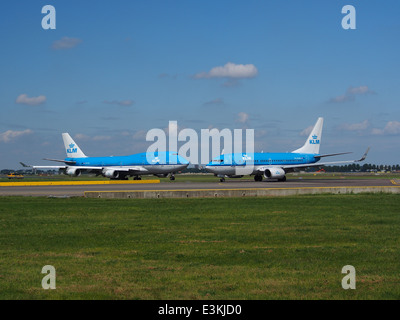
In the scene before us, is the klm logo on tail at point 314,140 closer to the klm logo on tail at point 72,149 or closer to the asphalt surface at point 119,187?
the asphalt surface at point 119,187

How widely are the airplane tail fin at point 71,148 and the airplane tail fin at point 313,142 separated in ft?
130

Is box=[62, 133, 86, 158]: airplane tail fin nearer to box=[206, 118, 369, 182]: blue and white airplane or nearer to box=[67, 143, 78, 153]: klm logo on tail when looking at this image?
box=[67, 143, 78, 153]: klm logo on tail

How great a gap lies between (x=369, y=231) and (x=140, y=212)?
35.2 ft

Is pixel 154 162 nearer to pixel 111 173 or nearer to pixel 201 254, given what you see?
pixel 111 173

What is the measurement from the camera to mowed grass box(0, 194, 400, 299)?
8859 millimetres

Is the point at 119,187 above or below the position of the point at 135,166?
below

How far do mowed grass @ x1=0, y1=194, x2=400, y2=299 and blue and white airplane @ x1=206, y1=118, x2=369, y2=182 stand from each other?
1614 inches

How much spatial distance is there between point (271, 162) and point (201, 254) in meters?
55.7

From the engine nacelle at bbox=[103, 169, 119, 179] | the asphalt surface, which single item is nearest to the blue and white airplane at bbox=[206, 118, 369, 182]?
the asphalt surface

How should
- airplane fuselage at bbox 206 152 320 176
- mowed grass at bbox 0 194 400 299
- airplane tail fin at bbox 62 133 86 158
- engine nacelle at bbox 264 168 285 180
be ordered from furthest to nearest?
airplane tail fin at bbox 62 133 86 158
airplane fuselage at bbox 206 152 320 176
engine nacelle at bbox 264 168 285 180
mowed grass at bbox 0 194 400 299

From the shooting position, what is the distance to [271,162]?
66.9 m

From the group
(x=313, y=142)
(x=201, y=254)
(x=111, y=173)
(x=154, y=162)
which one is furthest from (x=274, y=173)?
(x=201, y=254)
